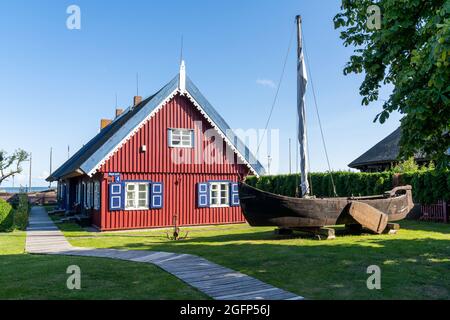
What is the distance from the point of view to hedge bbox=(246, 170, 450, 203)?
18500 millimetres

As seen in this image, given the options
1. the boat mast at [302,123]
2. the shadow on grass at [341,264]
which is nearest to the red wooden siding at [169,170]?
the shadow on grass at [341,264]

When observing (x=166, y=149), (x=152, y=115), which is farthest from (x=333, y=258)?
(x=152, y=115)

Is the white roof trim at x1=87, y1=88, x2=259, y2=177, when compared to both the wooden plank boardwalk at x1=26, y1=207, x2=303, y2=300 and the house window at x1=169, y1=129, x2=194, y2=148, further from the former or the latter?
the wooden plank boardwalk at x1=26, y1=207, x2=303, y2=300

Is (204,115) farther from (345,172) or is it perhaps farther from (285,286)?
(285,286)

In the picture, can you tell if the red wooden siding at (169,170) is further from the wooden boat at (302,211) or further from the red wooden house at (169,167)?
the wooden boat at (302,211)

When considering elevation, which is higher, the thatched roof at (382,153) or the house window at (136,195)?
the thatched roof at (382,153)

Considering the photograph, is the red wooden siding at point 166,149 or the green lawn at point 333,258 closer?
the green lawn at point 333,258

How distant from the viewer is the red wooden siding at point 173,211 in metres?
17.0

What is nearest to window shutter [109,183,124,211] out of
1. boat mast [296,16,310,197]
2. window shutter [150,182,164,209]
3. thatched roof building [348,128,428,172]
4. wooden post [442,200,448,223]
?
window shutter [150,182,164,209]

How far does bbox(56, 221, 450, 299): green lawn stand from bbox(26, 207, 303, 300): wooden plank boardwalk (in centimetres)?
37

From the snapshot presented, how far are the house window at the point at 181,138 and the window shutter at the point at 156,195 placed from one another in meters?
2.10

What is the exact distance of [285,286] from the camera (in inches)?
265

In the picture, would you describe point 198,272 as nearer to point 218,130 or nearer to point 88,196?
point 218,130
